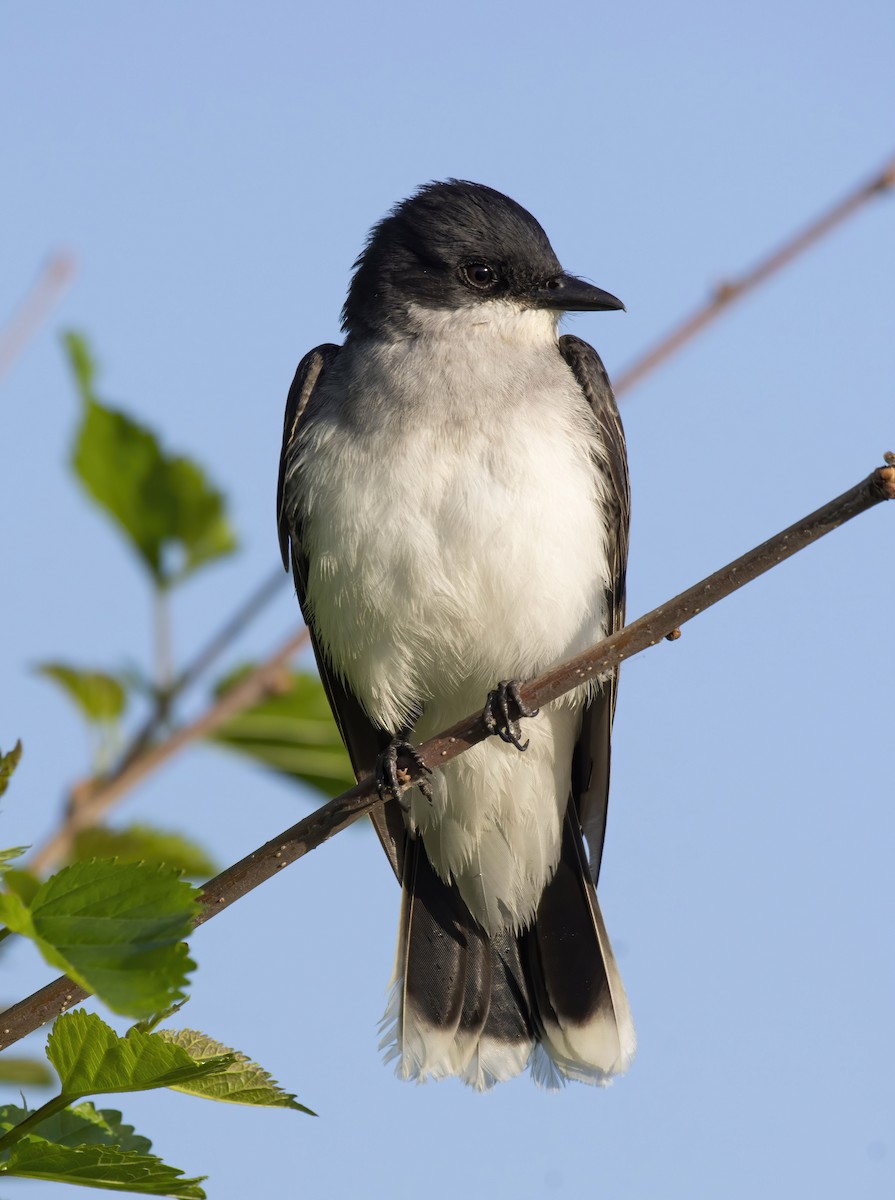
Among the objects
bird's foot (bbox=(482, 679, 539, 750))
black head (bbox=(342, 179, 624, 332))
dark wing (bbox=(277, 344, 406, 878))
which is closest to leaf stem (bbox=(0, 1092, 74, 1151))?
bird's foot (bbox=(482, 679, 539, 750))

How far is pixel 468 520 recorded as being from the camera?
15.6ft

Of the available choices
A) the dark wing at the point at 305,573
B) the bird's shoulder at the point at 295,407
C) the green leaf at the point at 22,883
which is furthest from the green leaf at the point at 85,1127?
the bird's shoulder at the point at 295,407

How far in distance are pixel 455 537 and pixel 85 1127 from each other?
286 cm

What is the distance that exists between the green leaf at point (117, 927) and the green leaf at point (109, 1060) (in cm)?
33

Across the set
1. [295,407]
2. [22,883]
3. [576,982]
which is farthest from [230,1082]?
[295,407]

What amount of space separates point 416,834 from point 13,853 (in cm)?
404

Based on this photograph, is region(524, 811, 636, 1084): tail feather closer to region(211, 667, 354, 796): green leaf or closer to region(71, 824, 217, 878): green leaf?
region(211, 667, 354, 796): green leaf

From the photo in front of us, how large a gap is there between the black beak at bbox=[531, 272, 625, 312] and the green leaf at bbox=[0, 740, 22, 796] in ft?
12.5

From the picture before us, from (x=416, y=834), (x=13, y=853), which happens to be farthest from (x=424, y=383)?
(x=13, y=853)

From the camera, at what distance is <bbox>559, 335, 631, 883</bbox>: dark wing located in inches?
214

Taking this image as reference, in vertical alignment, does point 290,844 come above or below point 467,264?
below

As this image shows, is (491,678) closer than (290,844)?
No

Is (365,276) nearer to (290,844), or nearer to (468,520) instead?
(468,520)

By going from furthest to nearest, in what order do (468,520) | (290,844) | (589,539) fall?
(589,539) < (468,520) < (290,844)
